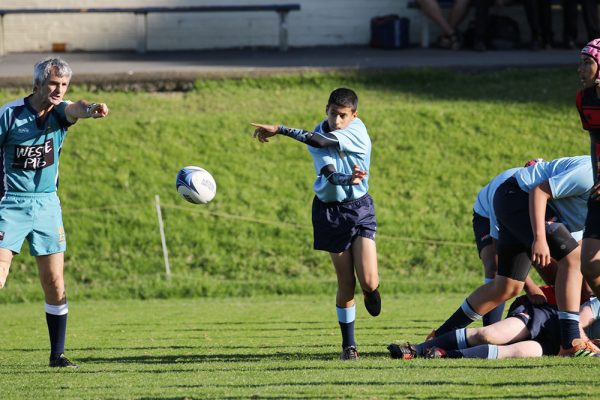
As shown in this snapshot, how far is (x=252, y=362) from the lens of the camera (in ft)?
28.5

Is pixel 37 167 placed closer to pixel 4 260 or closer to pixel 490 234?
pixel 4 260

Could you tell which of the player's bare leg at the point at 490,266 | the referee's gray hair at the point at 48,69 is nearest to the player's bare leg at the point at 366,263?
the player's bare leg at the point at 490,266

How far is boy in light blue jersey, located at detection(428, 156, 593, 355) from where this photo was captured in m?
8.12

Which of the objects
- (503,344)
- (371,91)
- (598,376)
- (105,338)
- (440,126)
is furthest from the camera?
(371,91)

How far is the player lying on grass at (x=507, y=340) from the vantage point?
834 centimetres

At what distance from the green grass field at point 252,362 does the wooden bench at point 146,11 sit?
385 inches

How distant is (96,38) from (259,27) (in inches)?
138

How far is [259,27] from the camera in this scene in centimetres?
2428

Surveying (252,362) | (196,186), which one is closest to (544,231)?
(252,362)

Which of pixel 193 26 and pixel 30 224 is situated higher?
pixel 193 26

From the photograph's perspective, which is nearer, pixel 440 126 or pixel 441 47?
pixel 440 126

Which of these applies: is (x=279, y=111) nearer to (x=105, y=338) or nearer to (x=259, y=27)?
(x=259, y=27)

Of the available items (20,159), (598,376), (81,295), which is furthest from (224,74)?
(598,376)

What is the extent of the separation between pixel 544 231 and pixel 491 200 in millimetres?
1107
